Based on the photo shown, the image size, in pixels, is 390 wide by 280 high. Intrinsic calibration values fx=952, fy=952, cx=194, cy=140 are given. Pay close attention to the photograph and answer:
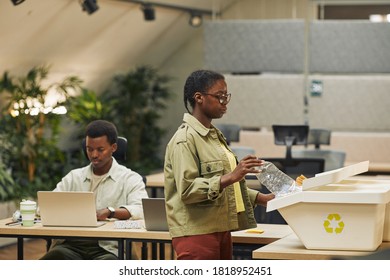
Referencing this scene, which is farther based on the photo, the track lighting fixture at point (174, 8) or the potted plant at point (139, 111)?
the potted plant at point (139, 111)

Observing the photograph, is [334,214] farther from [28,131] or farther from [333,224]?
[28,131]

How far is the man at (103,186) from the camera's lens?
13.8 ft

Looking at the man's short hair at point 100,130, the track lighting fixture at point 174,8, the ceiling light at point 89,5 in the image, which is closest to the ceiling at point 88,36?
the track lighting fixture at point 174,8

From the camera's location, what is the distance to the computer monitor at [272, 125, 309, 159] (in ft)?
22.5

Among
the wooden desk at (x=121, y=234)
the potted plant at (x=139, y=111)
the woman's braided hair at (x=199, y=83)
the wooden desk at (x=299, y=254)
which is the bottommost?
the wooden desk at (x=299, y=254)

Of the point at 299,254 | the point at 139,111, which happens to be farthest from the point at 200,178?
the point at 139,111

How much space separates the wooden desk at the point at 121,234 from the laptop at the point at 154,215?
0.03 meters

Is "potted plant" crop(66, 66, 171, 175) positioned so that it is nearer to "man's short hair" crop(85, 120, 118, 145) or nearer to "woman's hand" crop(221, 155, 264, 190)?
"man's short hair" crop(85, 120, 118, 145)

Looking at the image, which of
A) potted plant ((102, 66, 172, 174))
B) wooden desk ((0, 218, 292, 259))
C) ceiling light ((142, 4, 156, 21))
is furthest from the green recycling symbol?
potted plant ((102, 66, 172, 174))

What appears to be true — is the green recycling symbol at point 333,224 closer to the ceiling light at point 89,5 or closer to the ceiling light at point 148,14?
the ceiling light at point 89,5

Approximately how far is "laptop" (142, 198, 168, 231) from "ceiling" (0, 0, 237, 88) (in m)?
3.60

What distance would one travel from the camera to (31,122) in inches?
308

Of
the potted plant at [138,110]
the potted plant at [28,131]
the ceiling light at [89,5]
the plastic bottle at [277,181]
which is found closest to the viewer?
the plastic bottle at [277,181]

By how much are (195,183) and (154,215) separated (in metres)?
0.86
